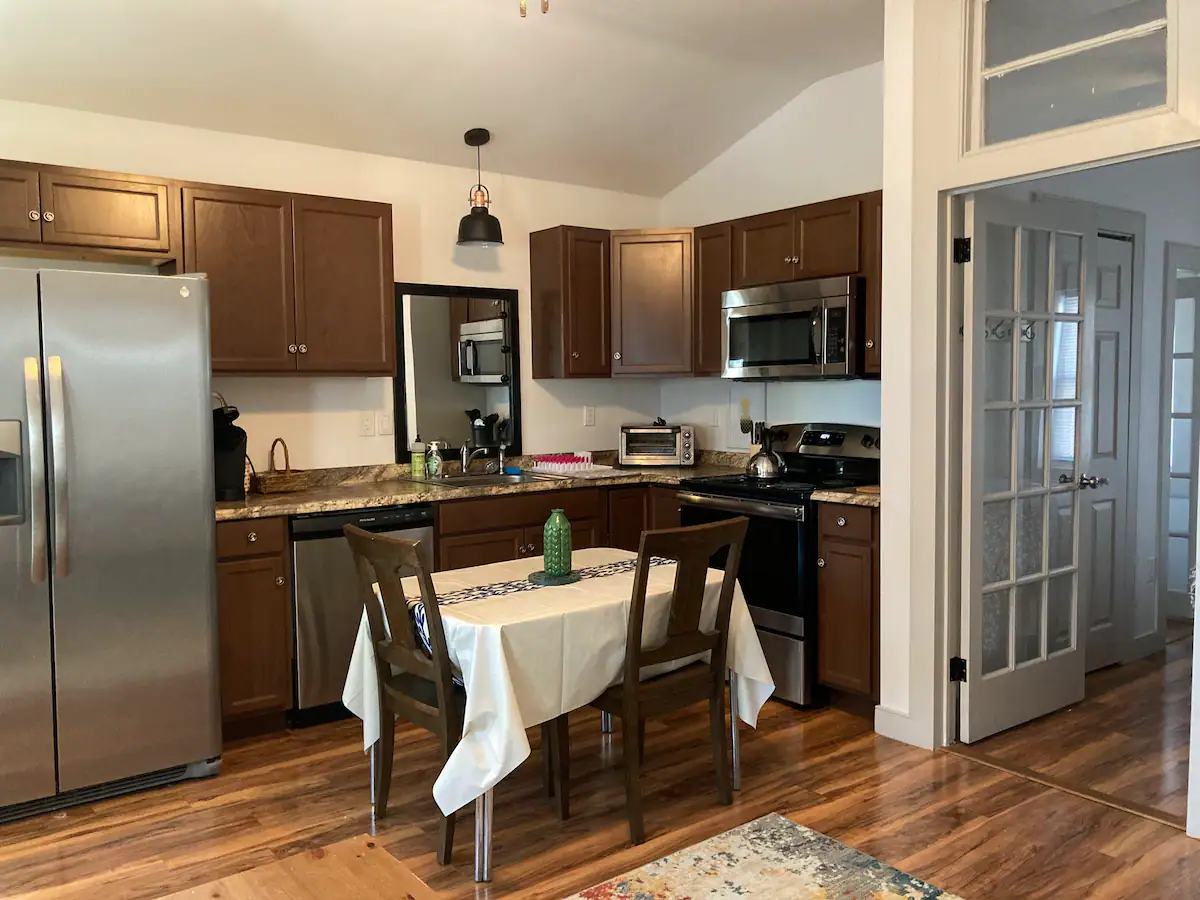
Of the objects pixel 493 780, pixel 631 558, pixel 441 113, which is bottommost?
pixel 493 780

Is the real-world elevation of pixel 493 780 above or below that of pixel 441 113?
below

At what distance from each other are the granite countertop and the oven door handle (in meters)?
0.18

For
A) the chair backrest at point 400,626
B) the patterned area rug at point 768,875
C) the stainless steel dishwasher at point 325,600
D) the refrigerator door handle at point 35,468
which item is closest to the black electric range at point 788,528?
the patterned area rug at point 768,875

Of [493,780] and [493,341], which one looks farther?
[493,341]

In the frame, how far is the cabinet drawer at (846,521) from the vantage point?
3.71m

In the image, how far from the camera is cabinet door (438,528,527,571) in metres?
4.09

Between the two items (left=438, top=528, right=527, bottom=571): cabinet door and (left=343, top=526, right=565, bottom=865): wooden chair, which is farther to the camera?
(left=438, top=528, right=527, bottom=571): cabinet door

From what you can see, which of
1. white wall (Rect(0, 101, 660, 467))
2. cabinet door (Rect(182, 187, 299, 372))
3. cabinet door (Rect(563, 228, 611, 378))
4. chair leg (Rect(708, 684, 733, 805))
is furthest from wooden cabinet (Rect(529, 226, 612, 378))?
chair leg (Rect(708, 684, 733, 805))

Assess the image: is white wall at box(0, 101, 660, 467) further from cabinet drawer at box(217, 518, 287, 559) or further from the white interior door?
the white interior door

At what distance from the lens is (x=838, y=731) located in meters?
3.70

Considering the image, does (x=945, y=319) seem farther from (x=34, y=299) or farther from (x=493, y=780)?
(x=34, y=299)

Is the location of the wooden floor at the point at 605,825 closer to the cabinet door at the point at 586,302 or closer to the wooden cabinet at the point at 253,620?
the wooden cabinet at the point at 253,620

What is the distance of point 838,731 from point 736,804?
828mm

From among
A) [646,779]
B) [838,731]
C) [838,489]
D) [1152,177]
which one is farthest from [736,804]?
[1152,177]
